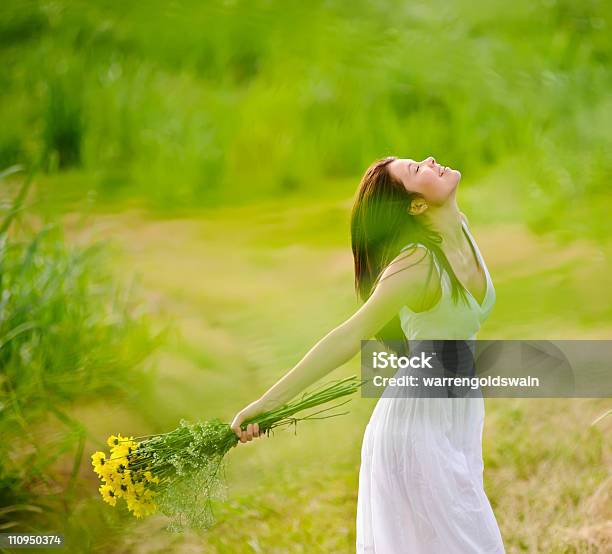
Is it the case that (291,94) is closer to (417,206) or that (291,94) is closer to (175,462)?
(417,206)

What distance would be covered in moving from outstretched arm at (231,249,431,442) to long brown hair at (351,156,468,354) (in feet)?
0.12

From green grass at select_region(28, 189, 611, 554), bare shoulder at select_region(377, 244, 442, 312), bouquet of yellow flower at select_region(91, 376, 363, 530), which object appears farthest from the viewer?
green grass at select_region(28, 189, 611, 554)

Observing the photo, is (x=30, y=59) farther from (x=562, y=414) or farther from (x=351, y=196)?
(x=562, y=414)

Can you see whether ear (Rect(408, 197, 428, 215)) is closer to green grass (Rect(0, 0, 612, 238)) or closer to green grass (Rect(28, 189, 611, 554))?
green grass (Rect(28, 189, 611, 554))

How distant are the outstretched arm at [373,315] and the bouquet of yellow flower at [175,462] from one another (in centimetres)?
15

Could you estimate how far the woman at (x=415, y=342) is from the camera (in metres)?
1.81

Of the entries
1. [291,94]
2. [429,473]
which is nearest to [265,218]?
[291,94]

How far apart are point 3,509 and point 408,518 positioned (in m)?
1.07

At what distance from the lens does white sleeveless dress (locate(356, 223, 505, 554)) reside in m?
1.81

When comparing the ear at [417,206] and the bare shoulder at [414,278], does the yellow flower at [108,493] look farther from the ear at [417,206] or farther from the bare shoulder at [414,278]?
the ear at [417,206]

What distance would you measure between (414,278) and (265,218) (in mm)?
1139

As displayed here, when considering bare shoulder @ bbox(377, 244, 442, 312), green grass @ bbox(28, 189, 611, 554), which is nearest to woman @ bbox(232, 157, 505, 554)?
bare shoulder @ bbox(377, 244, 442, 312)

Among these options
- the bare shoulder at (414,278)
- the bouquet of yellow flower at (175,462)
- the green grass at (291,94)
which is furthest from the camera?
the green grass at (291,94)

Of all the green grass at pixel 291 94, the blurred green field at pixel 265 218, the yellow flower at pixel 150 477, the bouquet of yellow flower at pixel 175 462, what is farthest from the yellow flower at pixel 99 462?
the green grass at pixel 291 94
